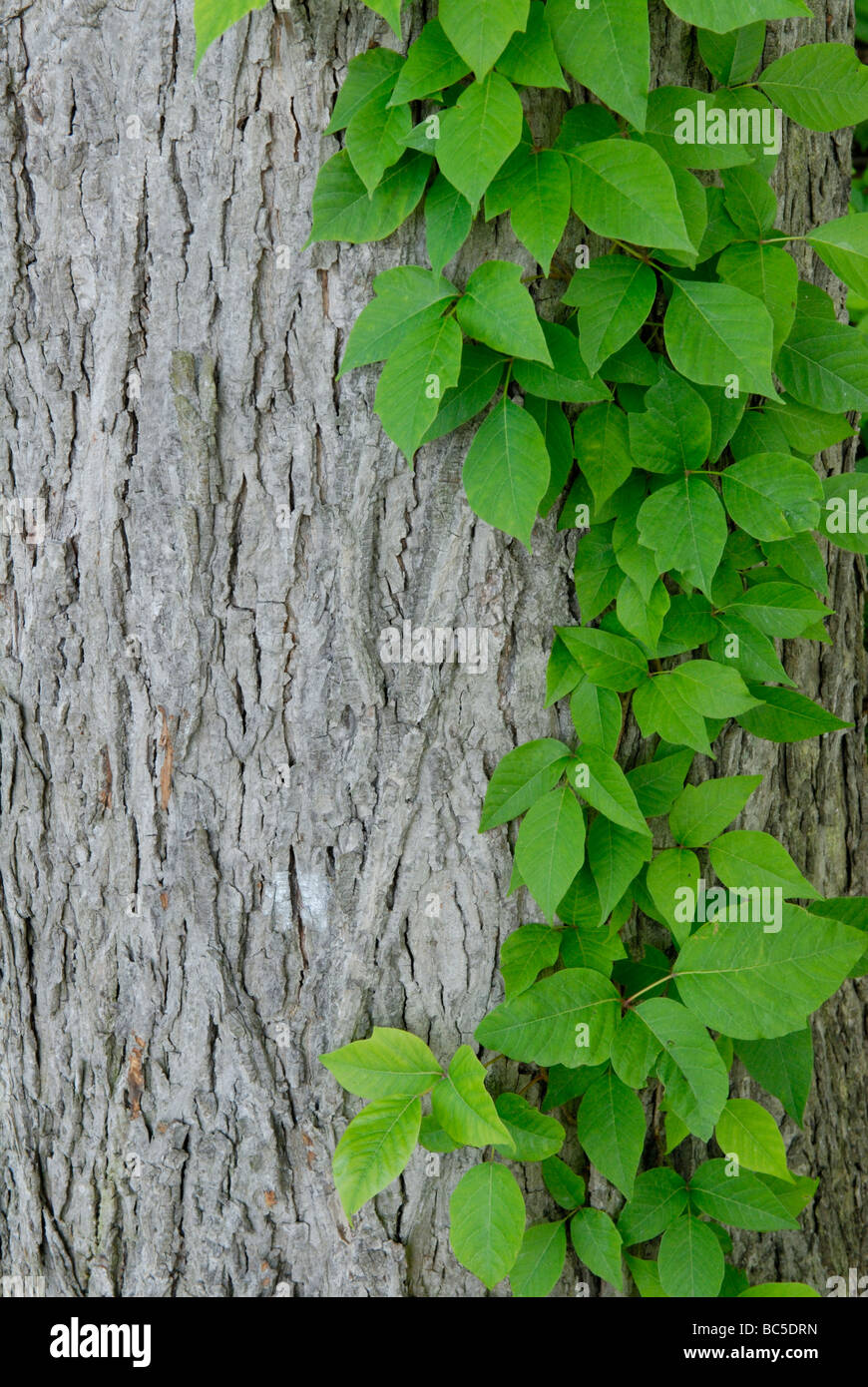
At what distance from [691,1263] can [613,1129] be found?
0.23 meters

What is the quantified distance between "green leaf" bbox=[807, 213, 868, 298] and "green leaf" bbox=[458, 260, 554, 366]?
0.39 meters

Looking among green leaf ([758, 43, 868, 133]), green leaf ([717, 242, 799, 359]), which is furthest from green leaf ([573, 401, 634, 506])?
green leaf ([758, 43, 868, 133])

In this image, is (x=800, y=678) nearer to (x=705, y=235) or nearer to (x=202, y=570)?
(x=705, y=235)

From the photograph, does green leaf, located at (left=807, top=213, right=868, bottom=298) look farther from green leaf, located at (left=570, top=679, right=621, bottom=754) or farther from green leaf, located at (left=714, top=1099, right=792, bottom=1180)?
green leaf, located at (left=714, top=1099, right=792, bottom=1180)

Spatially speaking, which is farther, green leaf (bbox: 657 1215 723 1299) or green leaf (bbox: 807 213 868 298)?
green leaf (bbox: 657 1215 723 1299)

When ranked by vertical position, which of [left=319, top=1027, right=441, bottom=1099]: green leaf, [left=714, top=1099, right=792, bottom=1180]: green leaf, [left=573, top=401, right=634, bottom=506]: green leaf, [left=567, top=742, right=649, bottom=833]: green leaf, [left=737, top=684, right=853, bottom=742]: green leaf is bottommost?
[left=714, top=1099, right=792, bottom=1180]: green leaf

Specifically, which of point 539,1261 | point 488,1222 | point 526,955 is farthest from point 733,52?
point 539,1261

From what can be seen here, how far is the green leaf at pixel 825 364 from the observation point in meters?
1.23

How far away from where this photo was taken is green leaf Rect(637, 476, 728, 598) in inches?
45.1

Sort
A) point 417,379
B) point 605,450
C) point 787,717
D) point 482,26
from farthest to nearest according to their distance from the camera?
1. point 787,717
2. point 605,450
3. point 417,379
4. point 482,26

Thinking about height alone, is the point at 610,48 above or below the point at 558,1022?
above

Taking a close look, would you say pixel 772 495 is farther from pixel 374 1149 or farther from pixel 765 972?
pixel 374 1149

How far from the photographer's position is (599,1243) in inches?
51.6

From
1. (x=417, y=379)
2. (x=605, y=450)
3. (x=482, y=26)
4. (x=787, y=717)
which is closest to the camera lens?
(x=482, y=26)
